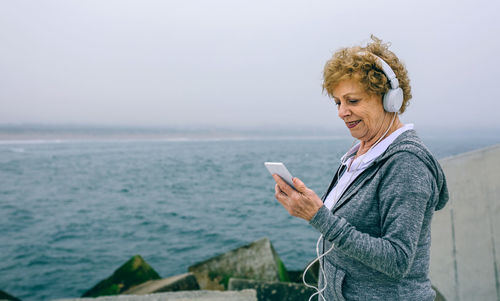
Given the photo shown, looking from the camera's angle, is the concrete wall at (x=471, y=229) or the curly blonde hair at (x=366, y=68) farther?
the concrete wall at (x=471, y=229)

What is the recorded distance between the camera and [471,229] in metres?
3.59

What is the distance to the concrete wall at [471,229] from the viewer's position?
11.5ft

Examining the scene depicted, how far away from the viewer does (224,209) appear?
20.0 meters

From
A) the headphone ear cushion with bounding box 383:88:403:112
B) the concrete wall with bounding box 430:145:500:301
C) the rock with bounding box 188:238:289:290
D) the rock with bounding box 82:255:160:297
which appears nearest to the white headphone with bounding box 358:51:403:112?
the headphone ear cushion with bounding box 383:88:403:112

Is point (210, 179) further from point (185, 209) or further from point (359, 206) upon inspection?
point (359, 206)

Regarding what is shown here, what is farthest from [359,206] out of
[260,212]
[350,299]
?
[260,212]

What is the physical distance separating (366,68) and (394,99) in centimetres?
17

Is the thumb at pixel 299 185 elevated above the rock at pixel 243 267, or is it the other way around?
the thumb at pixel 299 185

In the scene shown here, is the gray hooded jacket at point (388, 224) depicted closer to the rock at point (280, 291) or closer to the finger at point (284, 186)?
the finger at point (284, 186)

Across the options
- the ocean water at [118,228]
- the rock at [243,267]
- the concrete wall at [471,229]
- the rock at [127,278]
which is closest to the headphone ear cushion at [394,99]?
the concrete wall at [471,229]

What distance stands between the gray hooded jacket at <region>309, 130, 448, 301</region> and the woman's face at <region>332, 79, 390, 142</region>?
5.8 inches

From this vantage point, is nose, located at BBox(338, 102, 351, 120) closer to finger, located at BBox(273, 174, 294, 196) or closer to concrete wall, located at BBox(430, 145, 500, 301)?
finger, located at BBox(273, 174, 294, 196)

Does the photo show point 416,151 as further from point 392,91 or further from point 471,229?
point 471,229

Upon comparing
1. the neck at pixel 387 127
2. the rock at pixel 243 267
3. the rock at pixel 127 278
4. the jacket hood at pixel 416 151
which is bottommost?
the rock at pixel 127 278
